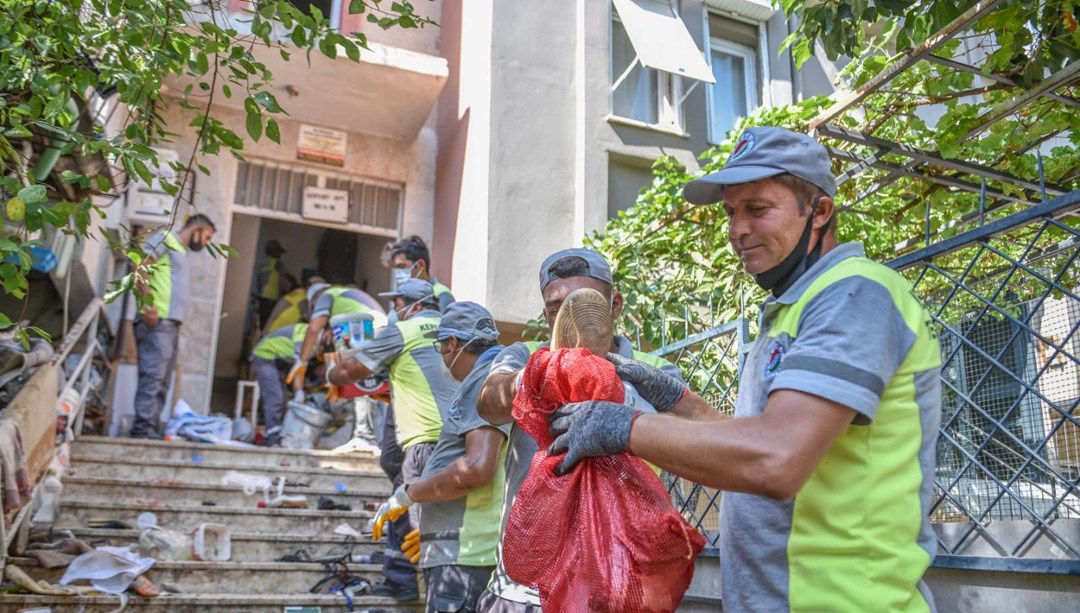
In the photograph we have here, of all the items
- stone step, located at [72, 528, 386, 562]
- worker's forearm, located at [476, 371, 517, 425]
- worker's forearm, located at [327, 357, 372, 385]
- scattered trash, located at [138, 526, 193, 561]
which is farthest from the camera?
stone step, located at [72, 528, 386, 562]

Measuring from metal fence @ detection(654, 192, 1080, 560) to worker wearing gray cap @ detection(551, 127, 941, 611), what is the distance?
43.7 inches

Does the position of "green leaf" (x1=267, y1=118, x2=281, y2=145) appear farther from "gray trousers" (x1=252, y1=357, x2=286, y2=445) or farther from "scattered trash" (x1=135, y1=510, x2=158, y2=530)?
"gray trousers" (x1=252, y1=357, x2=286, y2=445)

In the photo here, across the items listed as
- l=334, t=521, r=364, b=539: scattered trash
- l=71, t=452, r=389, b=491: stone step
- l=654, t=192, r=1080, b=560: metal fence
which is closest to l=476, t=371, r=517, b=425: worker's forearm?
l=654, t=192, r=1080, b=560: metal fence

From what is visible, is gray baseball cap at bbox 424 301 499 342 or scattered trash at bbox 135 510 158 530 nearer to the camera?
gray baseball cap at bbox 424 301 499 342

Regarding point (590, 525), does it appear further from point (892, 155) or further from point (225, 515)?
point (225, 515)

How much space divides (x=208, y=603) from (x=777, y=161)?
464 centimetres

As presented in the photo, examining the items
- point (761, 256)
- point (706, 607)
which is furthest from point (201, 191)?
point (761, 256)

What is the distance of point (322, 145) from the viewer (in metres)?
10.5

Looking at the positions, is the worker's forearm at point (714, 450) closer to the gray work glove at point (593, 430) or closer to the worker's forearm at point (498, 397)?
the gray work glove at point (593, 430)

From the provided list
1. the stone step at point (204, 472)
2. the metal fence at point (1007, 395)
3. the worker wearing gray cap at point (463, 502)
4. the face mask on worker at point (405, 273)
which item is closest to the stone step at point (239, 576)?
the stone step at point (204, 472)

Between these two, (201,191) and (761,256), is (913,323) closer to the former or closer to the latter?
(761,256)

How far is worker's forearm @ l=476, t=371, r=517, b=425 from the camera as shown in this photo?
7.83ft

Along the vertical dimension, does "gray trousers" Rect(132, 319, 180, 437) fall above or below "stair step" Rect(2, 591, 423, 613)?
above

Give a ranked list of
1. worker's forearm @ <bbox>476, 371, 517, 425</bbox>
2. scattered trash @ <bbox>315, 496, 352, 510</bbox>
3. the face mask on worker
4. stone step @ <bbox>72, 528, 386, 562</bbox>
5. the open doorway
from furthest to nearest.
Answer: the open doorway
scattered trash @ <bbox>315, 496, 352, 510</bbox>
the face mask on worker
stone step @ <bbox>72, 528, 386, 562</bbox>
worker's forearm @ <bbox>476, 371, 517, 425</bbox>
